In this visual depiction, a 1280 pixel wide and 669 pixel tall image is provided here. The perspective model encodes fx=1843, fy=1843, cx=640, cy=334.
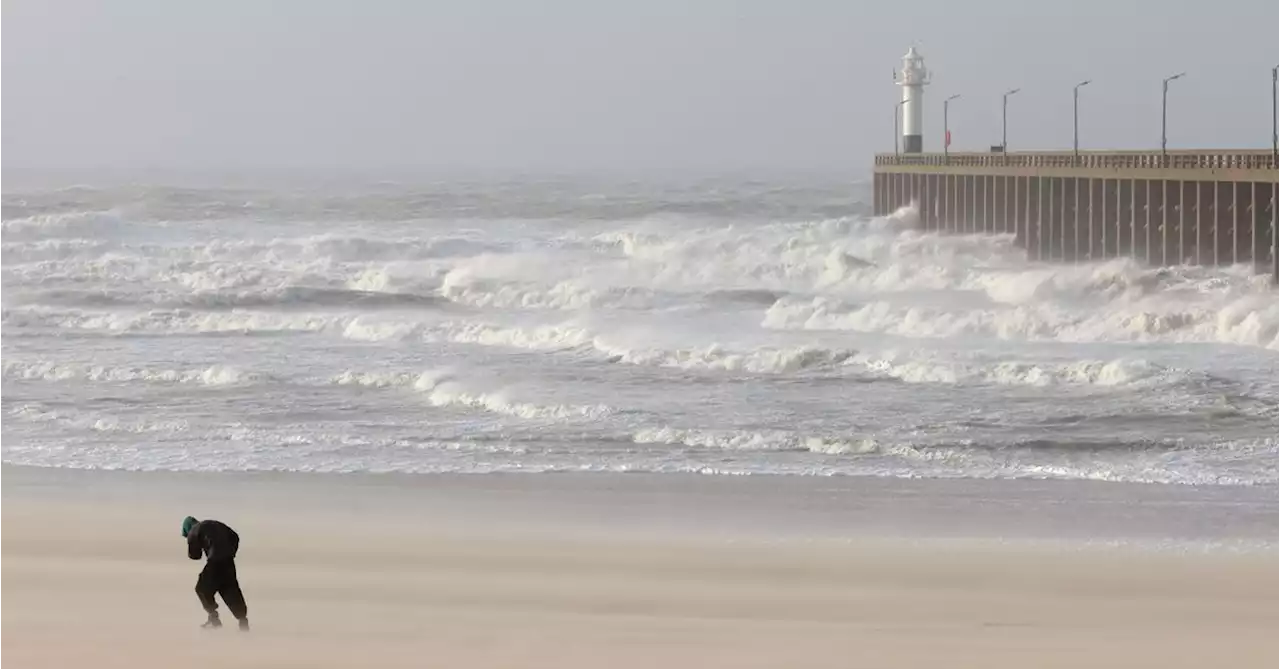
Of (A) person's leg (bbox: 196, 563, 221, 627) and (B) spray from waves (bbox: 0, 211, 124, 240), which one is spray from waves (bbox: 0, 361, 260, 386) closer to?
(A) person's leg (bbox: 196, 563, 221, 627)

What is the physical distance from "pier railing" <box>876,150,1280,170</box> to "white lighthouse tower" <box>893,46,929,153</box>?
15.6ft

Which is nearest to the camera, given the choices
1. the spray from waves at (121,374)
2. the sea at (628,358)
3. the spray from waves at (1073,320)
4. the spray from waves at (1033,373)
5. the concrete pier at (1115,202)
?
the sea at (628,358)

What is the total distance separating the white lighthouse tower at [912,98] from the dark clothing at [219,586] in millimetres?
51448

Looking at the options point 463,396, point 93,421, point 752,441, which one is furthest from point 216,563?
point 463,396

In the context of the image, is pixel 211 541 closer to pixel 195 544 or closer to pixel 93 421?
pixel 195 544

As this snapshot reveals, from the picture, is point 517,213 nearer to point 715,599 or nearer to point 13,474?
point 13,474

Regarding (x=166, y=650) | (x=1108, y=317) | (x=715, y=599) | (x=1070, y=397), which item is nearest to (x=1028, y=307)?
(x=1108, y=317)

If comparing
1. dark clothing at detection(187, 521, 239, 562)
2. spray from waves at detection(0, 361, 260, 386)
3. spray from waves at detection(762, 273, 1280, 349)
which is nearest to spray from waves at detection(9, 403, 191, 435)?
spray from waves at detection(0, 361, 260, 386)

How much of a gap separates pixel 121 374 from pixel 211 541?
1195 cm

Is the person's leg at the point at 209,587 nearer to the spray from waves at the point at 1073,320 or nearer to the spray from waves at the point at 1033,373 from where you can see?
the spray from waves at the point at 1033,373

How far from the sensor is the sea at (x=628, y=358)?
13875mm

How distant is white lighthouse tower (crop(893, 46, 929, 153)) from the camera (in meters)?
58.0

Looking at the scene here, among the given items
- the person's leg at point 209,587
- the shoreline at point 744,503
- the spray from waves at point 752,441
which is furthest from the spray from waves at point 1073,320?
the person's leg at point 209,587

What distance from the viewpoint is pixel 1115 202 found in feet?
115
